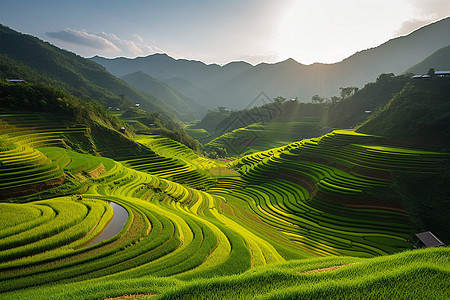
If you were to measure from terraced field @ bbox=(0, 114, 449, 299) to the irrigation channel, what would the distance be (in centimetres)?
38

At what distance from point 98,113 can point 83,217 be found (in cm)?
4643

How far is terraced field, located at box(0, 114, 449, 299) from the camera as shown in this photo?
26.8 ft

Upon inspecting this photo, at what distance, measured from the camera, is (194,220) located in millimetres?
17344

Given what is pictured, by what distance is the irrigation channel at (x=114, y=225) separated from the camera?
12641 millimetres

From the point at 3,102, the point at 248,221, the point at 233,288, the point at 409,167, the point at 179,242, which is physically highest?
the point at 3,102

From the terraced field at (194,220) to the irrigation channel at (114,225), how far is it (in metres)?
0.38

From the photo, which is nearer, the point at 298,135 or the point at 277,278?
the point at 277,278

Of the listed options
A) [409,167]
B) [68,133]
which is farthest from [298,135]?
[68,133]

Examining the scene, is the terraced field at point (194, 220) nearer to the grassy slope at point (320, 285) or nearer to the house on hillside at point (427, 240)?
the grassy slope at point (320, 285)

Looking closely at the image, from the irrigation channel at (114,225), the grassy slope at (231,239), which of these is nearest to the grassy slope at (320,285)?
the grassy slope at (231,239)

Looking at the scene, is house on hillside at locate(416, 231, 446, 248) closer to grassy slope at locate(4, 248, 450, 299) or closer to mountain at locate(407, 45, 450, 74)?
grassy slope at locate(4, 248, 450, 299)

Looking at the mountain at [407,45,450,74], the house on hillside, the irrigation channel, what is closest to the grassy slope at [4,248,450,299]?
the irrigation channel

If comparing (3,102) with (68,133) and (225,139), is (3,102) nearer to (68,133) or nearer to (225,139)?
(68,133)

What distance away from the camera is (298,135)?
9469cm
